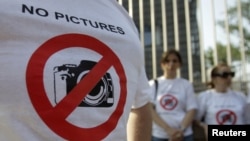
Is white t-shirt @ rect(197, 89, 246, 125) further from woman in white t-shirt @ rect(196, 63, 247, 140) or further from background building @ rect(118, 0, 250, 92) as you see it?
background building @ rect(118, 0, 250, 92)

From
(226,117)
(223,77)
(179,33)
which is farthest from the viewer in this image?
(179,33)

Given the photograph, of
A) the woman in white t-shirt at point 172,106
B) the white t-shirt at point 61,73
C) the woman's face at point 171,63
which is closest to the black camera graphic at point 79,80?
the white t-shirt at point 61,73

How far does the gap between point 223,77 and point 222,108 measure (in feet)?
0.86

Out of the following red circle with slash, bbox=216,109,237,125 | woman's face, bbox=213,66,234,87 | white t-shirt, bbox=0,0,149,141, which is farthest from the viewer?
woman's face, bbox=213,66,234,87

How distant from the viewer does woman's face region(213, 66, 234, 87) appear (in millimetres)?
2969

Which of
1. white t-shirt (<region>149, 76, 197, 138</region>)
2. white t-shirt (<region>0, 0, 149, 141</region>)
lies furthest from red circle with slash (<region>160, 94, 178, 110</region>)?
white t-shirt (<region>0, 0, 149, 141</region>)

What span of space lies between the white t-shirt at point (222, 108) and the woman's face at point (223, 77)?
7 centimetres

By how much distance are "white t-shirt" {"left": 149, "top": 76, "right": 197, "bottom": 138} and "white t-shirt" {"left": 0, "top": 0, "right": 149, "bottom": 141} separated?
6.93 ft

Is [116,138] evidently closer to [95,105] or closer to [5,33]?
[95,105]

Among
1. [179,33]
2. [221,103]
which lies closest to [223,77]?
[221,103]

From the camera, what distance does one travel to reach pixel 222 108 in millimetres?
2846

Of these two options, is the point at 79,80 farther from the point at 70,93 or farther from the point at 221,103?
the point at 221,103

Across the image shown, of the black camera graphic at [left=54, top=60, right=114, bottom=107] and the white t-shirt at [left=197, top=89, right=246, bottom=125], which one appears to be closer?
the black camera graphic at [left=54, top=60, right=114, bottom=107]

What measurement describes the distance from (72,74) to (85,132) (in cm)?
10
